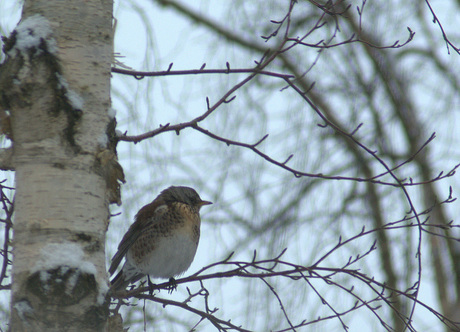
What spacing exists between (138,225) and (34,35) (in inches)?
88.0

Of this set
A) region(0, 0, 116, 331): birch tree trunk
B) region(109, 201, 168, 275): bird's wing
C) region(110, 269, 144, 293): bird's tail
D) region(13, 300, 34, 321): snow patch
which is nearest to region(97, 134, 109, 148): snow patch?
region(0, 0, 116, 331): birch tree trunk

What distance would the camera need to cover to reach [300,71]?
595 cm

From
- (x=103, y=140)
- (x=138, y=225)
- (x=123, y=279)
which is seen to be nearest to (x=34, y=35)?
(x=103, y=140)

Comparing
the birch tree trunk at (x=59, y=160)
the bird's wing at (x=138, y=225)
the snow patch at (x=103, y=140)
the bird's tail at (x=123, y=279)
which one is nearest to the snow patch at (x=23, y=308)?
the birch tree trunk at (x=59, y=160)

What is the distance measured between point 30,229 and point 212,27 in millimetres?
4541

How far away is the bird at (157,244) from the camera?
419cm

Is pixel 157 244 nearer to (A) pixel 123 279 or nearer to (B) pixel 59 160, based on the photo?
(A) pixel 123 279

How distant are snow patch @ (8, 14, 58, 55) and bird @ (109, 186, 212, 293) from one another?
2.14 meters

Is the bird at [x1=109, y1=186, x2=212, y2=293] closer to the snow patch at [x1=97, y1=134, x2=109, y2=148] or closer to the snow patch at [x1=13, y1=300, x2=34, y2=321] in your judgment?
the snow patch at [x1=97, y1=134, x2=109, y2=148]

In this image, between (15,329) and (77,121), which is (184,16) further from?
(15,329)

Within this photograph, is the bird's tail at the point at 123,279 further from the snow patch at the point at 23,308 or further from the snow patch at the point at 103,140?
the snow patch at the point at 23,308

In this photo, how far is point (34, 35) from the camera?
2.15 m

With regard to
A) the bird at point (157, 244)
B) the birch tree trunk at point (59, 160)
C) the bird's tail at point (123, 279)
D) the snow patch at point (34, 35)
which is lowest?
the birch tree trunk at point (59, 160)

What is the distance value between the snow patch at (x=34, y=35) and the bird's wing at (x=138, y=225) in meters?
2.13
